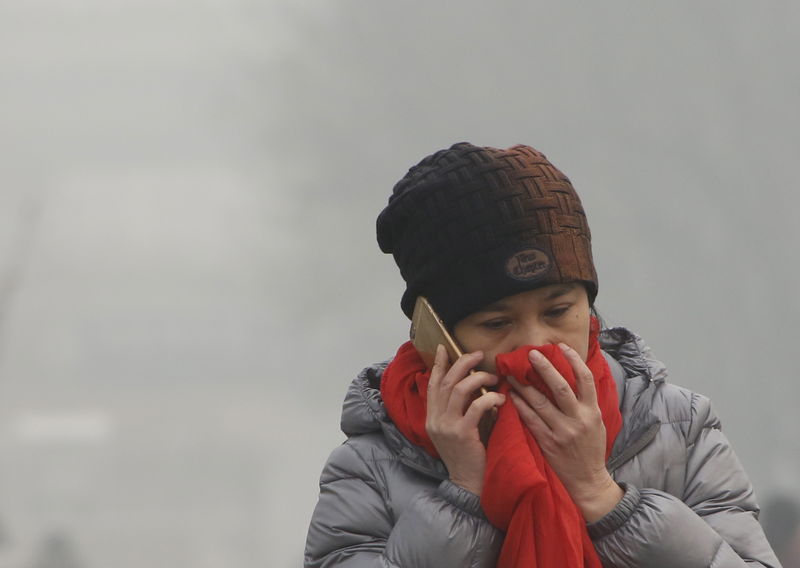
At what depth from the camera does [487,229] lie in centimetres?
224

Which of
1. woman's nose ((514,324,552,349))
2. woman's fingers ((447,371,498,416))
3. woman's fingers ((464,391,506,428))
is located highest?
Result: woman's nose ((514,324,552,349))

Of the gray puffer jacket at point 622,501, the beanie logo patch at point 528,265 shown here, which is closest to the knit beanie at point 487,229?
the beanie logo patch at point 528,265

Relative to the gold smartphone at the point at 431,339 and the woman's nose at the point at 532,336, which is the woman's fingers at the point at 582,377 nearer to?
the woman's nose at the point at 532,336

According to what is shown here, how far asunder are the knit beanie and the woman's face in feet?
0.07

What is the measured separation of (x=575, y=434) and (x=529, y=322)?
0.22 m

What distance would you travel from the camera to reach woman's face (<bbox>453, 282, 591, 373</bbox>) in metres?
2.21

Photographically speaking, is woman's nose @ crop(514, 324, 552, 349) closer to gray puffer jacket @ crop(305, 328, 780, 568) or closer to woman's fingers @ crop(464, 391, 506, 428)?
woman's fingers @ crop(464, 391, 506, 428)

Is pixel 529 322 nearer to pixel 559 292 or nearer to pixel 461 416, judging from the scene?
pixel 559 292

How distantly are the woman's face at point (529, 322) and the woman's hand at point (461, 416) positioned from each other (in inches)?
1.6

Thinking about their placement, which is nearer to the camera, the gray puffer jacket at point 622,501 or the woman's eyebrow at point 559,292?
the gray puffer jacket at point 622,501

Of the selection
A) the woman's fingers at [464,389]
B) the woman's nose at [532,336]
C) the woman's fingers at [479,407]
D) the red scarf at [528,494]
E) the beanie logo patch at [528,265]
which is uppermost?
the beanie logo patch at [528,265]

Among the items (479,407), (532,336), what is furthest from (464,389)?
(532,336)

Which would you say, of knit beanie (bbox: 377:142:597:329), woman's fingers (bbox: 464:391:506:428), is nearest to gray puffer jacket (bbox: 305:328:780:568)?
woman's fingers (bbox: 464:391:506:428)

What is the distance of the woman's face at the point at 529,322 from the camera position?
2.21 m
